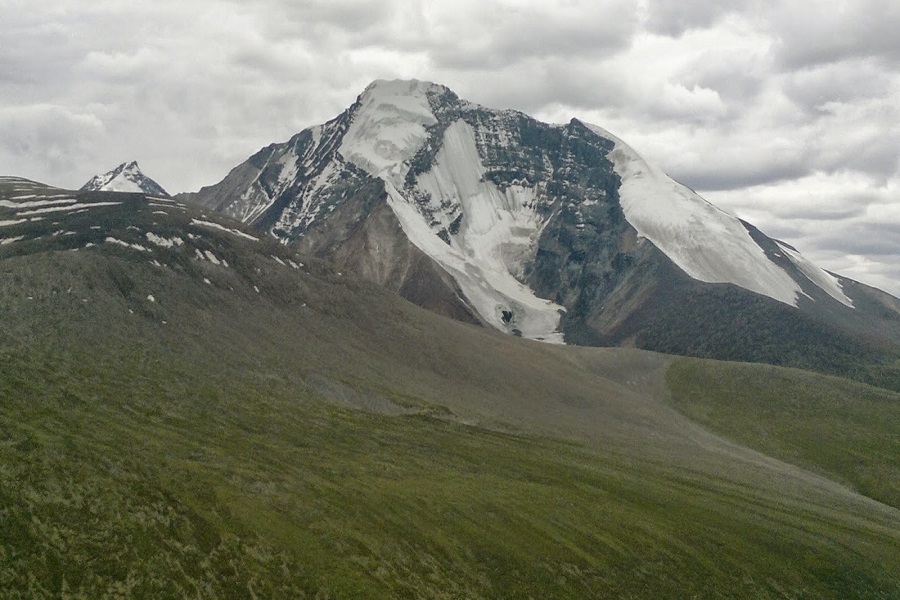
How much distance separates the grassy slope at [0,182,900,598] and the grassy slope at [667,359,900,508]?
47.2ft

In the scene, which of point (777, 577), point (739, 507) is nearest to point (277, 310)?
point (739, 507)

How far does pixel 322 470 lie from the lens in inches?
3278

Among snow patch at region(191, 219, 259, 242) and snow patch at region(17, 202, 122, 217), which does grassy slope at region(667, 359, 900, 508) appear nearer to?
snow patch at region(191, 219, 259, 242)

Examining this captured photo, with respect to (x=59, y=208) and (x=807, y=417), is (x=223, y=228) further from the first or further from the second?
(x=807, y=417)

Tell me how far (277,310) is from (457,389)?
3611 centimetres

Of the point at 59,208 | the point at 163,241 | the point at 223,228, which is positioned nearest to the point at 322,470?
the point at 163,241

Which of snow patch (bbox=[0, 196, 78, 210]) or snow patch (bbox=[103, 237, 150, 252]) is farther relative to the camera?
snow patch (bbox=[0, 196, 78, 210])

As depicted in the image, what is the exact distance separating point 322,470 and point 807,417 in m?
124

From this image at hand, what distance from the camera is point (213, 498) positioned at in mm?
67125

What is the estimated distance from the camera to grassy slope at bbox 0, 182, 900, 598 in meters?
59.7

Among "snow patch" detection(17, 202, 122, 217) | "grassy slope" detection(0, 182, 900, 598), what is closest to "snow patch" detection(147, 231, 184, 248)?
"grassy slope" detection(0, 182, 900, 598)

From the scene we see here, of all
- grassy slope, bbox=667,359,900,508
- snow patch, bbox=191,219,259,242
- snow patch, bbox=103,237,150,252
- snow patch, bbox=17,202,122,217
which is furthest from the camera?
snow patch, bbox=191,219,259,242

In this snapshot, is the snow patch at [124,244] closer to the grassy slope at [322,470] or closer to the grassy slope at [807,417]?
the grassy slope at [322,470]

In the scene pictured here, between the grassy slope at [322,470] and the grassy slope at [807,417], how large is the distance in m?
14.4
